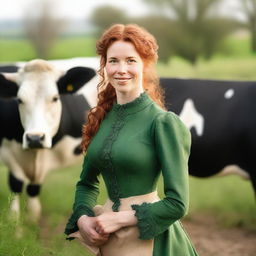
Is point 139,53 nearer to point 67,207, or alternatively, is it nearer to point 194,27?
point 67,207

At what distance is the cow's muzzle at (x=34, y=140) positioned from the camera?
3.36 m

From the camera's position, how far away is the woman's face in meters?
1.59

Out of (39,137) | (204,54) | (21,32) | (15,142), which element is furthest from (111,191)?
(21,32)

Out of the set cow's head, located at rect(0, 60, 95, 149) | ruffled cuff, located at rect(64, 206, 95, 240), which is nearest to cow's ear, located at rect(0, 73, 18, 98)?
cow's head, located at rect(0, 60, 95, 149)

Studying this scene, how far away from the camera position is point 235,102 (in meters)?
4.12

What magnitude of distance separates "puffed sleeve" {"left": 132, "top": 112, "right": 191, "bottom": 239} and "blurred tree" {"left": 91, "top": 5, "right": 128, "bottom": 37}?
16.6m

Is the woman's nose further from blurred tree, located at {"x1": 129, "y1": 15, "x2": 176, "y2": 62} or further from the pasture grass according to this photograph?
blurred tree, located at {"x1": 129, "y1": 15, "x2": 176, "y2": 62}

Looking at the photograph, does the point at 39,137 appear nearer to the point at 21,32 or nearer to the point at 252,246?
the point at 252,246

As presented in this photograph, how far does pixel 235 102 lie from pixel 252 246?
3.53 ft

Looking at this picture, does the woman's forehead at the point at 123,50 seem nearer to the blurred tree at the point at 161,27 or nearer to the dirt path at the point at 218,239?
the dirt path at the point at 218,239

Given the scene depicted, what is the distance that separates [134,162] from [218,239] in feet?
9.41

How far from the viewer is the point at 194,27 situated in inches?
699

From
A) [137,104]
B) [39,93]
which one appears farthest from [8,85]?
[137,104]

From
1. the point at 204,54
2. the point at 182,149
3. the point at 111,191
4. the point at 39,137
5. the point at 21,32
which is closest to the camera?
the point at 182,149
